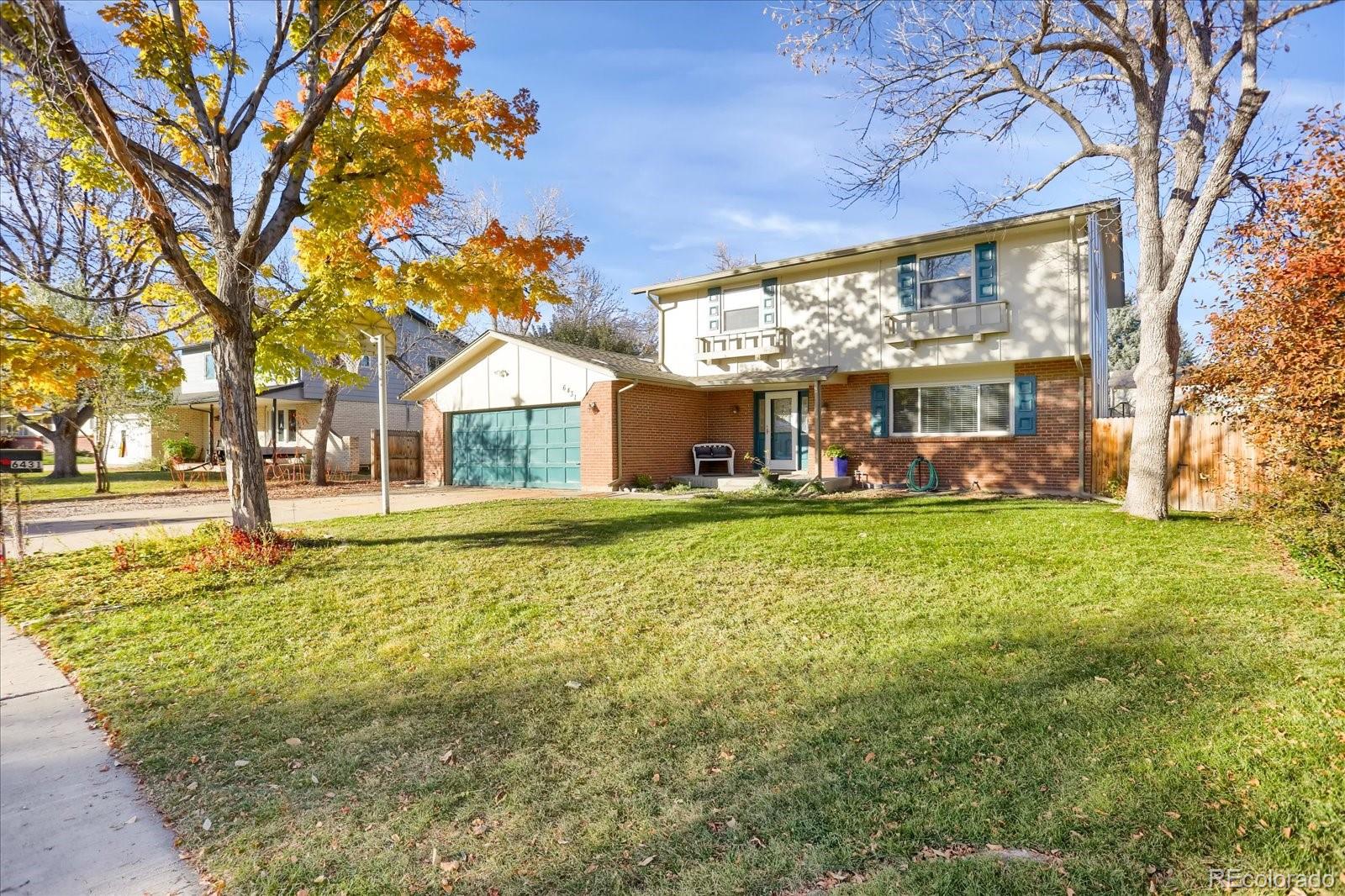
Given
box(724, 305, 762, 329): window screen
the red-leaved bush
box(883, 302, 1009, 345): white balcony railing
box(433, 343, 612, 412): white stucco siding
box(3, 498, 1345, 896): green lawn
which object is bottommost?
box(3, 498, 1345, 896): green lawn

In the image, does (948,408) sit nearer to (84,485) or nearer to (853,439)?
(853,439)

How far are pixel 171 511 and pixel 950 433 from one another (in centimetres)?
1614

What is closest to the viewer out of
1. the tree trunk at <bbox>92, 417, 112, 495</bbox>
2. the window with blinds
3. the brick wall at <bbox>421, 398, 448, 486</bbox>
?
the window with blinds

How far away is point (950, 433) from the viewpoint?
14625 mm

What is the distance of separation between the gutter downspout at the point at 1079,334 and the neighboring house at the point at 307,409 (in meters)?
20.2

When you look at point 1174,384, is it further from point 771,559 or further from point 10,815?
point 10,815

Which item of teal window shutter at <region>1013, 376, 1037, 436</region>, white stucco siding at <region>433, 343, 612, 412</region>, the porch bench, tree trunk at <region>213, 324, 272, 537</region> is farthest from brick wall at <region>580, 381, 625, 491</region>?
teal window shutter at <region>1013, 376, 1037, 436</region>

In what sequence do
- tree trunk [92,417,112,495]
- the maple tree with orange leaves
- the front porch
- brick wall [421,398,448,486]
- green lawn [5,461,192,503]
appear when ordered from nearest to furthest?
the maple tree with orange leaves
the front porch
green lawn [5,461,192,503]
tree trunk [92,417,112,495]
brick wall [421,398,448,486]

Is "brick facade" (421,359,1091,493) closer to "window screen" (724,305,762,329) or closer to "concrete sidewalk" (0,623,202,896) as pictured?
"window screen" (724,305,762,329)

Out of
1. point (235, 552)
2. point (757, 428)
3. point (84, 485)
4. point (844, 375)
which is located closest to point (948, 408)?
point (844, 375)

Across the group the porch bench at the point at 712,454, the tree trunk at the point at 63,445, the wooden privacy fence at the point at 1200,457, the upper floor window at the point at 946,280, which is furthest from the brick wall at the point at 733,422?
the tree trunk at the point at 63,445

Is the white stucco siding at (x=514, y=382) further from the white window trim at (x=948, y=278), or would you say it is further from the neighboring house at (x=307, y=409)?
the white window trim at (x=948, y=278)

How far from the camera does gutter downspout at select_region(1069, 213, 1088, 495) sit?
12.6 meters

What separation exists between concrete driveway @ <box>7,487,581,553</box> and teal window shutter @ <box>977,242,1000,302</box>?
9.66 metres
